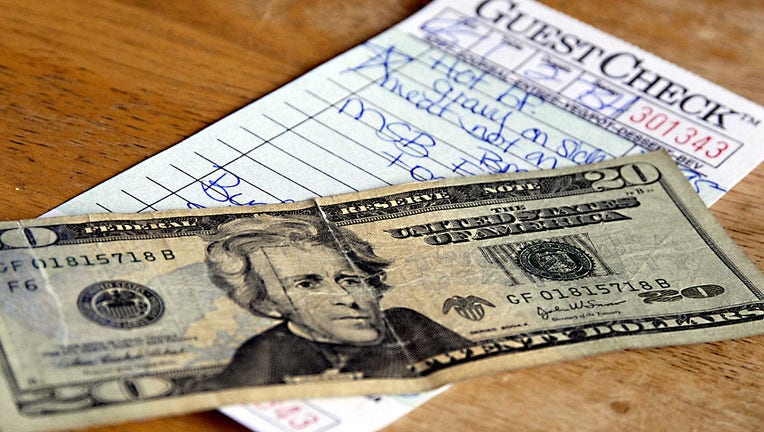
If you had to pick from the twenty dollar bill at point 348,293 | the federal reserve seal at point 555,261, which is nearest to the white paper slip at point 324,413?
the twenty dollar bill at point 348,293

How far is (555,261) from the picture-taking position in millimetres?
667

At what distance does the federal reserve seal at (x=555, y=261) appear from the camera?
0.66 m

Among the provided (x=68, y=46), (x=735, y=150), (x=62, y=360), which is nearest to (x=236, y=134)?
(x=68, y=46)

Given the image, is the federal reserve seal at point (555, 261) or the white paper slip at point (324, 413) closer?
the white paper slip at point (324, 413)

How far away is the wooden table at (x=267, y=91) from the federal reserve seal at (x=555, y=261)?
0.07m

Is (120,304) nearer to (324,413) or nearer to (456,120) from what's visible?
(324,413)

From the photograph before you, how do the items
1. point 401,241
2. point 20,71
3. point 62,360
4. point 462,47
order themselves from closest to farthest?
1. point 62,360
2. point 401,241
3. point 20,71
4. point 462,47

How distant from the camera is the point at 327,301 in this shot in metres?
0.60

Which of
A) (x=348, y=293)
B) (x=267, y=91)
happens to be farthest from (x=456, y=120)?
(x=348, y=293)

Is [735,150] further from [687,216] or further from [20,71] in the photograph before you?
[20,71]

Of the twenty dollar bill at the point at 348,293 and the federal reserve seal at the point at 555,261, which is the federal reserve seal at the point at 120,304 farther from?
the federal reserve seal at the point at 555,261

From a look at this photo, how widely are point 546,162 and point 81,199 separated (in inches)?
14.0

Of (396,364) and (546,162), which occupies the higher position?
(546,162)

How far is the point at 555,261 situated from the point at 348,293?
5.8 inches
